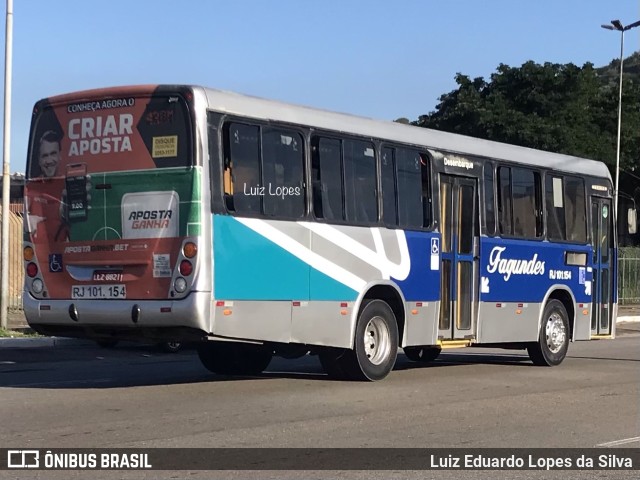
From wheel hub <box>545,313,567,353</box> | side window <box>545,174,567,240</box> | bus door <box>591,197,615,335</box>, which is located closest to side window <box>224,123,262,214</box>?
side window <box>545,174,567,240</box>

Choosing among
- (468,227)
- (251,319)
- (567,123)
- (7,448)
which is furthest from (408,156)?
(567,123)

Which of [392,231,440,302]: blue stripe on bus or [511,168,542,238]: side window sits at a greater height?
[511,168,542,238]: side window

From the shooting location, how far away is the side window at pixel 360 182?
13609 millimetres

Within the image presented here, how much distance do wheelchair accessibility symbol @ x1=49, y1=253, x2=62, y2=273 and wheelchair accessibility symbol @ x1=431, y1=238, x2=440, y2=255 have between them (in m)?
5.19

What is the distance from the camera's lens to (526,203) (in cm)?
1692

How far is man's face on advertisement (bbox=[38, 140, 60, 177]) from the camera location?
492 inches

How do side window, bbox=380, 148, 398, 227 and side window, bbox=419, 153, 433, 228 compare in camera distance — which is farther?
side window, bbox=419, 153, 433, 228

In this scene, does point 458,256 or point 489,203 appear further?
point 489,203

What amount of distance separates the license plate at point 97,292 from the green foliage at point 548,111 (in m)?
37.4

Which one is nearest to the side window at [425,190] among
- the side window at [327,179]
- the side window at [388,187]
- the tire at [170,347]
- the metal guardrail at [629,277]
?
the side window at [388,187]

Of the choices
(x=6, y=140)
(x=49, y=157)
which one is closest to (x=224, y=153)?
(x=49, y=157)

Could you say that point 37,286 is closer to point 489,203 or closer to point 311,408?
point 311,408

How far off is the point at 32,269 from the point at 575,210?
9389 mm

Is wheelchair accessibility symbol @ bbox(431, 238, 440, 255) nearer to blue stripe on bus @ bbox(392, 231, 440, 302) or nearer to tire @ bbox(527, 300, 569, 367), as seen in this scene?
blue stripe on bus @ bbox(392, 231, 440, 302)
